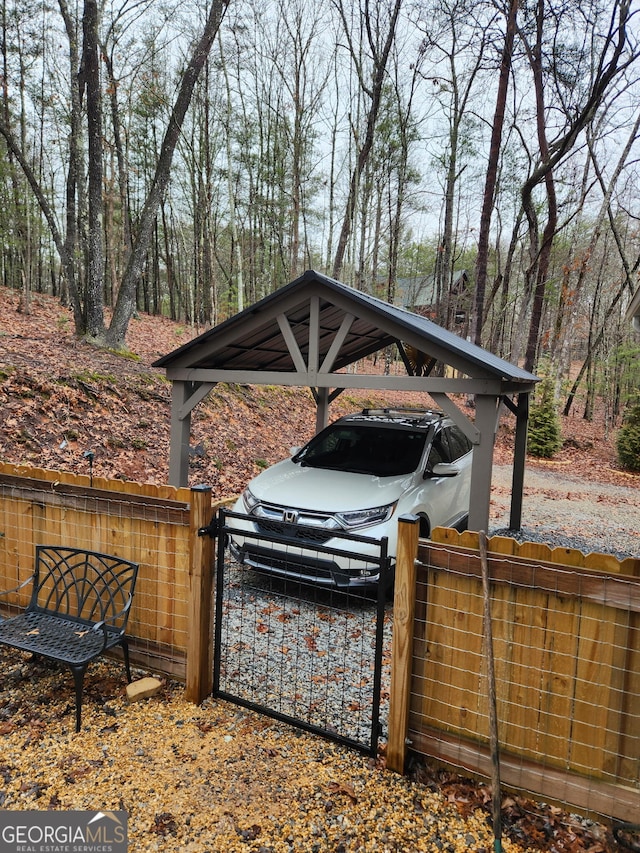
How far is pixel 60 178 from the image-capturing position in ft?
78.2

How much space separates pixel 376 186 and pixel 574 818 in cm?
2257

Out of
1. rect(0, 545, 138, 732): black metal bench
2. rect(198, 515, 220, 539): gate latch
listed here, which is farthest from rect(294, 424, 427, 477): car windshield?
rect(0, 545, 138, 732): black metal bench

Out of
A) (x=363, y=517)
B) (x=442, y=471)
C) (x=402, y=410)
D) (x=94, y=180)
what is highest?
(x=94, y=180)

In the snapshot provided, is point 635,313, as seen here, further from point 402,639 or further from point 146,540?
Answer: point 146,540

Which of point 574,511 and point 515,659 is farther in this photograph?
point 574,511

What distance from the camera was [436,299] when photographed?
30.0m

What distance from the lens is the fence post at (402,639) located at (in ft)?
8.00

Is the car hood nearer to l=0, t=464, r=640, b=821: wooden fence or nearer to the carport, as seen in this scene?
the carport

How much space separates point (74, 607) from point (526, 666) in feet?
9.83

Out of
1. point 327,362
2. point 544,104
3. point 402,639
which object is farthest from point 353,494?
point 544,104

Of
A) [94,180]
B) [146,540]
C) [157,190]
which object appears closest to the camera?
[146,540]

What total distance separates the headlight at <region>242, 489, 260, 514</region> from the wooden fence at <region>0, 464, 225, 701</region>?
148cm

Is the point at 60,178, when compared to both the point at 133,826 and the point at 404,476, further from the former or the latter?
the point at 133,826

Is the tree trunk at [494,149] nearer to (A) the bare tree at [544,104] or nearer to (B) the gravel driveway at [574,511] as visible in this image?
(A) the bare tree at [544,104]
